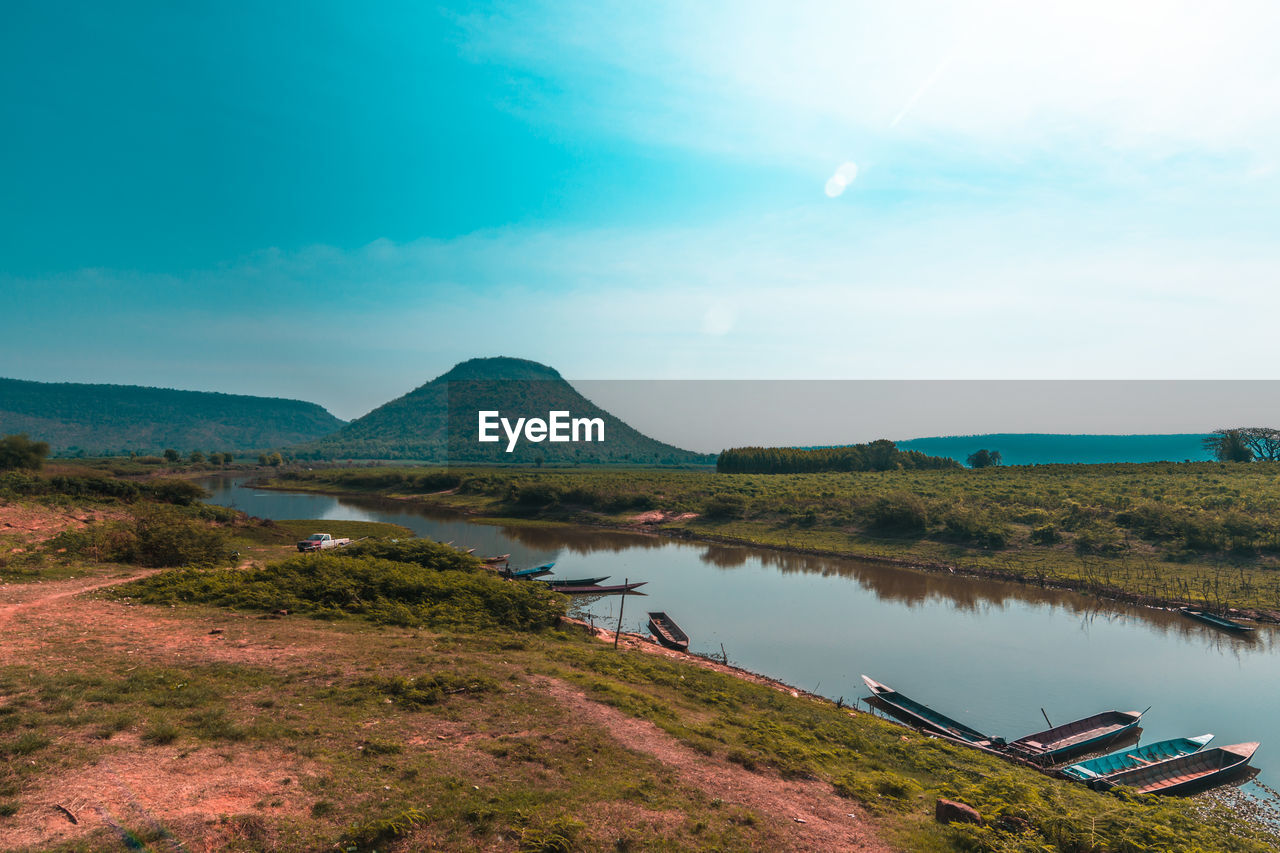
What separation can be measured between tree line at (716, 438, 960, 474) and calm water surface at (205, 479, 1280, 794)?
62.3 metres

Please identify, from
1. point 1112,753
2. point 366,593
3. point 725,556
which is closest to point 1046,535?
point 725,556

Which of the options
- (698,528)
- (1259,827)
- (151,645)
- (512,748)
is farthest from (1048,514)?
(151,645)

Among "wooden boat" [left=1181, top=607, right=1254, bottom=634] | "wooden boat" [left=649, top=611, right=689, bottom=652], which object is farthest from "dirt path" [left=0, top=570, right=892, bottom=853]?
"wooden boat" [left=1181, top=607, right=1254, bottom=634]

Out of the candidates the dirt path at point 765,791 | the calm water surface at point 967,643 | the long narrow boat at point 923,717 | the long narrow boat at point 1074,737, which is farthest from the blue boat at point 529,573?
the long narrow boat at point 1074,737

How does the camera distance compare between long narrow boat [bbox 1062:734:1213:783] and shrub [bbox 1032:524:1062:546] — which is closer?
long narrow boat [bbox 1062:734:1213:783]

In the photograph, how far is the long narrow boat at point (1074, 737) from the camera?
14898 millimetres

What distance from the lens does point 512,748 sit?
10.0 metres

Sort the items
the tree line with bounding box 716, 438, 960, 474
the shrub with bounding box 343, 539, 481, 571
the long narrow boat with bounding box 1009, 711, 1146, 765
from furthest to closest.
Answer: the tree line with bounding box 716, 438, 960, 474, the shrub with bounding box 343, 539, 481, 571, the long narrow boat with bounding box 1009, 711, 1146, 765

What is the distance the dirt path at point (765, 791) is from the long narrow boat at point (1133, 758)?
795 centimetres

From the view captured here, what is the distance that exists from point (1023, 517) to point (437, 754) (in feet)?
158

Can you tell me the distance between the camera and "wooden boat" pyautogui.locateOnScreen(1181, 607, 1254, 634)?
2562cm

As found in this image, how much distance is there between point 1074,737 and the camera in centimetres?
1577

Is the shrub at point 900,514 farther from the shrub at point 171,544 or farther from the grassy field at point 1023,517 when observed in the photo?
the shrub at point 171,544

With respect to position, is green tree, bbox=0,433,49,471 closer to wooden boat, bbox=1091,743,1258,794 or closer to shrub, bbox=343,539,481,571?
shrub, bbox=343,539,481,571
